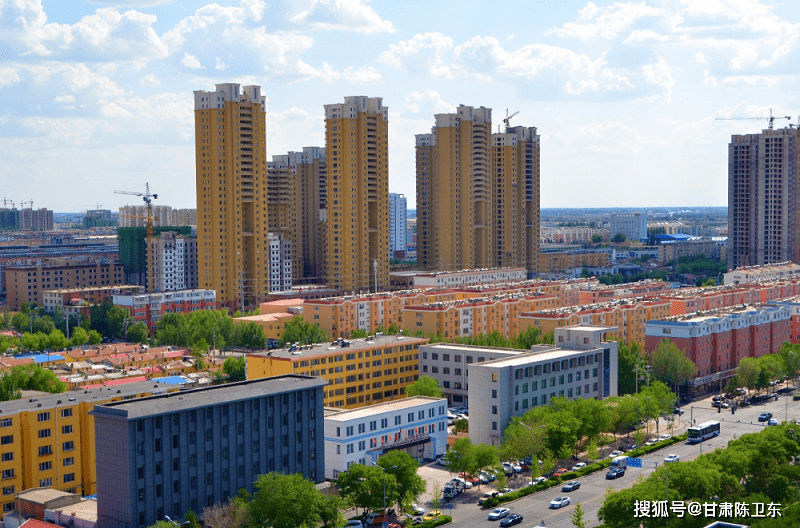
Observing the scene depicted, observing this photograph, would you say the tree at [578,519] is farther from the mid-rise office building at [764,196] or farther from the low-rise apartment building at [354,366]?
the mid-rise office building at [764,196]

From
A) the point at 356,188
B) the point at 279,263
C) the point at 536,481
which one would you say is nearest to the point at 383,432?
the point at 536,481

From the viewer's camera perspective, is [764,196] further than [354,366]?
Yes

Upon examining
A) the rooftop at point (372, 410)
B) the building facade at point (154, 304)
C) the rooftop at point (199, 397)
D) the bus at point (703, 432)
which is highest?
the rooftop at point (199, 397)

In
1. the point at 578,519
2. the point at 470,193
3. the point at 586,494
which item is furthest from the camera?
the point at 470,193

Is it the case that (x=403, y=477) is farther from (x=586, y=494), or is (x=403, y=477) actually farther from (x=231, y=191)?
(x=231, y=191)

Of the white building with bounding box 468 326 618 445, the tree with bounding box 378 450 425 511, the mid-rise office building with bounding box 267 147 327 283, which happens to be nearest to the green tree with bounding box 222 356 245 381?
→ the white building with bounding box 468 326 618 445

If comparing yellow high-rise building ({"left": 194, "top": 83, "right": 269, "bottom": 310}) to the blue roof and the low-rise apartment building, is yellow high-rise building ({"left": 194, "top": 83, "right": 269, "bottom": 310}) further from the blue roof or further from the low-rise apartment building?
the low-rise apartment building

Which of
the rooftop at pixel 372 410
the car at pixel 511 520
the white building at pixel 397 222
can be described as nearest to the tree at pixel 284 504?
the car at pixel 511 520
